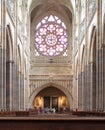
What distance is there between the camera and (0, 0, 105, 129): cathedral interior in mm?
24594

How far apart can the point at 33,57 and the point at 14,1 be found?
1843cm

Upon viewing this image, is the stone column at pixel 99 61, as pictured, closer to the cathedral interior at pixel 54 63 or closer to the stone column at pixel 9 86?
the cathedral interior at pixel 54 63

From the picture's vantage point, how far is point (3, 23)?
24.7 m

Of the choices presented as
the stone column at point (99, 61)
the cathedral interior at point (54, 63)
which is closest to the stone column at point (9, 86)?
the cathedral interior at point (54, 63)

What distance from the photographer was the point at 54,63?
49188 mm

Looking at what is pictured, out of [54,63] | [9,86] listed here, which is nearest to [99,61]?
[9,86]

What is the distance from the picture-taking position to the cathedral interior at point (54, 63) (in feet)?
80.7

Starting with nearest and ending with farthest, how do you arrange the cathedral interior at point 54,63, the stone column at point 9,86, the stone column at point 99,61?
→ the stone column at point 99,61
the cathedral interior at point 54,63
the stone column at point 9,86

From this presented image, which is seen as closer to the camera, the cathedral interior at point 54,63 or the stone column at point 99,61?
the stone column at point 99,61

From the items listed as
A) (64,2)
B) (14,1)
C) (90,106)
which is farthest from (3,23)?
(64,2)

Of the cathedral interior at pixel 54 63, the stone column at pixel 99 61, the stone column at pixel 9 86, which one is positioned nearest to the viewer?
the stone column at pixel 99 61

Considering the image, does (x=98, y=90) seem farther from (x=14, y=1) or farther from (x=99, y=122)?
(x=99, y=122)

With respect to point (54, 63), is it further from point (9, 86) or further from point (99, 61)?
point (99, 61)

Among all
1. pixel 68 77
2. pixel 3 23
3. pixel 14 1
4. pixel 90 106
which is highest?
pixel 14 1
